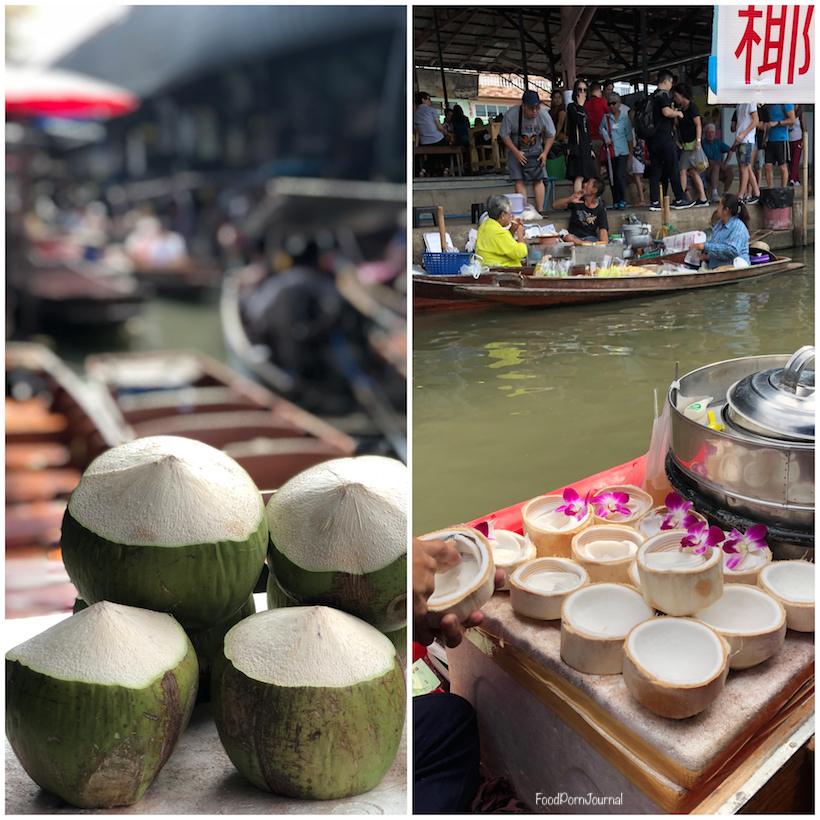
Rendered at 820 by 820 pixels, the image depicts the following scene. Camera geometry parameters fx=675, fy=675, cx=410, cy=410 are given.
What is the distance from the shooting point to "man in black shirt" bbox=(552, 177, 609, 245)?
472 centimetres

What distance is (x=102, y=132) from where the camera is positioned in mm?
1366

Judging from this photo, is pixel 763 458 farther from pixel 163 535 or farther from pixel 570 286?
pixel 570 286

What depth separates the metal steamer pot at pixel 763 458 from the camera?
93 cm

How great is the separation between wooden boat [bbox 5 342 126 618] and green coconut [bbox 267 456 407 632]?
2.10 feet

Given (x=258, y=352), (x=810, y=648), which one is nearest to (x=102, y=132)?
(x=258, y=352)

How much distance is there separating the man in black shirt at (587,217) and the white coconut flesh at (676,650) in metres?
4.12

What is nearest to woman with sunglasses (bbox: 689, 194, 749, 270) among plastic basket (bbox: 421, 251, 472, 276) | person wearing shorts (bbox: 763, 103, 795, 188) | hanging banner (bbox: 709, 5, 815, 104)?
person wearing shorts (bbox: 763, 103, 795, 188)

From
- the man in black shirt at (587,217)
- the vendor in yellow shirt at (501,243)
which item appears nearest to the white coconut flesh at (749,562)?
the vendor in yellow shirt at (501,243)

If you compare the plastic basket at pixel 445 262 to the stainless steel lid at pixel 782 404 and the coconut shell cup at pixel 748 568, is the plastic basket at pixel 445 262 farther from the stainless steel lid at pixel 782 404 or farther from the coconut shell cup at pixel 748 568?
the coconut shell cup at pixel 748 568

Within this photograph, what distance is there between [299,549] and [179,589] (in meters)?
0.12

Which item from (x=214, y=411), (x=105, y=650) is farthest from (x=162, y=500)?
(x=214, y=411)

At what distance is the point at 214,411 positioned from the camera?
1.63 m

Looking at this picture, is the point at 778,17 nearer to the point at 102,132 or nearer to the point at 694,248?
the point at 102,132

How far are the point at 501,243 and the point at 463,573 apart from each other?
4001mm
